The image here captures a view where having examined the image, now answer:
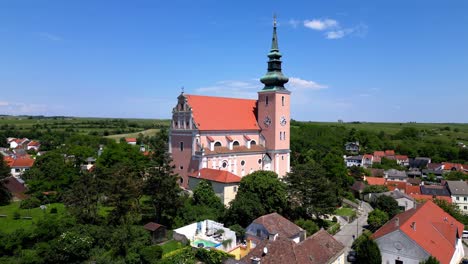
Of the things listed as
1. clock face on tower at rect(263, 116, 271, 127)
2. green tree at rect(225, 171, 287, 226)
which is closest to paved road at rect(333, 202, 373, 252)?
green tree at rect(225, 171, 287, 226)

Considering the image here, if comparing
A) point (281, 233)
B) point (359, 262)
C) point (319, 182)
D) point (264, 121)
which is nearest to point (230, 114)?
point (264, 121)

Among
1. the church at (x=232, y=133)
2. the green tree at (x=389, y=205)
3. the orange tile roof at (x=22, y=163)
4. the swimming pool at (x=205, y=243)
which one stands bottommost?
the swimming pool at (x=205, y=243)

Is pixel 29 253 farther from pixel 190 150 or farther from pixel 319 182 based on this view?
pixel 319 182

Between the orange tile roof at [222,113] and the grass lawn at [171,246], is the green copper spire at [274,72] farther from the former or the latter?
the grass lawn at [171,246]

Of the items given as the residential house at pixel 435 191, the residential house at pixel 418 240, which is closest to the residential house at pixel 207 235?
the residential house at pixel 418 240

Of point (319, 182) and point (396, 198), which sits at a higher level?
point (319, 182)

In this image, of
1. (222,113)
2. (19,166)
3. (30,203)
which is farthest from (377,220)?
(19,166)

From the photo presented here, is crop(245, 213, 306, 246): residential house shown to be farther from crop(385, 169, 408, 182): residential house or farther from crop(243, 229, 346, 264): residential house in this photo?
crop(385, 169, 408, 182): residential house
